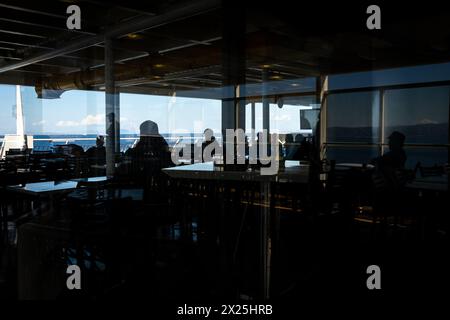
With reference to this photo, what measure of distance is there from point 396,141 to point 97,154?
2.77 m

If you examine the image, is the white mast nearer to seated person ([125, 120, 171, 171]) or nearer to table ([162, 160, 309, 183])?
seated person ([125, 120, 171, 171])

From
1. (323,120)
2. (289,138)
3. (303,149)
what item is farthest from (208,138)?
(323,120)

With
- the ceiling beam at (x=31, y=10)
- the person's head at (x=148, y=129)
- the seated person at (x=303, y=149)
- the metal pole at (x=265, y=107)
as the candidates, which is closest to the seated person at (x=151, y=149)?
the person's head at (x=148, y=129)

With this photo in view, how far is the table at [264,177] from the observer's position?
2750mm

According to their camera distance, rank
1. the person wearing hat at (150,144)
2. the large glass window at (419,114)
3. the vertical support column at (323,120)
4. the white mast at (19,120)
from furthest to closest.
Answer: the person wearing hat at (150,144), the white mast at (19,120), the vertical support column at (323,120), the large glass window at (419,114)

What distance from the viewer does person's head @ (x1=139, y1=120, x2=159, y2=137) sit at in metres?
3.61

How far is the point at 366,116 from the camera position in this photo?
8.78ft

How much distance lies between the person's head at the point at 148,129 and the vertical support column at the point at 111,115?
438mm

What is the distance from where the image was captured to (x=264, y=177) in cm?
278

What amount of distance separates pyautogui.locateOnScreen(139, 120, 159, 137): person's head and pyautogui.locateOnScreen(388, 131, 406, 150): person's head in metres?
1.96

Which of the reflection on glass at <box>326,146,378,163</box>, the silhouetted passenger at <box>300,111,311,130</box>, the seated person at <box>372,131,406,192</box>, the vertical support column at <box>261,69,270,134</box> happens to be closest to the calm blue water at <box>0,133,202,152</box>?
the vertical support column at <box>261,69,270,134</box>

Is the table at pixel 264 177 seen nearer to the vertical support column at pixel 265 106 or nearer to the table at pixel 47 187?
the vertical support column at pixel 265 106
